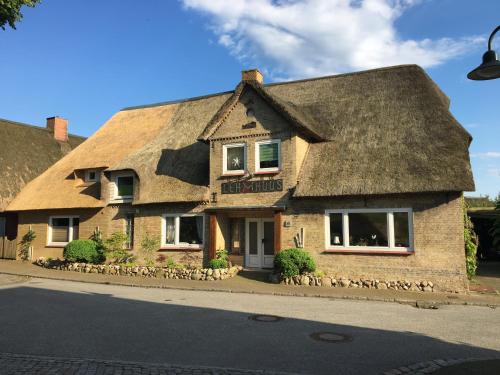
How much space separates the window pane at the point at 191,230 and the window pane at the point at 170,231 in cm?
44

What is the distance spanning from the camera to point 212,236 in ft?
62.0

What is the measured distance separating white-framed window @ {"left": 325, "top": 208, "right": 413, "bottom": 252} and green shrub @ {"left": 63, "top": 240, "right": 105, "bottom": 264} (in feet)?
38.0

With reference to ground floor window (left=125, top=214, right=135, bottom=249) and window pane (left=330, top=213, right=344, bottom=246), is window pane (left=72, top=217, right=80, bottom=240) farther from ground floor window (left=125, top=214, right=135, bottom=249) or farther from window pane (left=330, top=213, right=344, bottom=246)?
window pane (left=330, top=213, right=344, bottom=246)

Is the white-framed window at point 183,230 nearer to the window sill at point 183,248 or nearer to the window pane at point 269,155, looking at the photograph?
the window sill at point 183,248

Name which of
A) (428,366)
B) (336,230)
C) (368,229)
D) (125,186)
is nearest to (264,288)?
(336,230)

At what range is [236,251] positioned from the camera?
19922mm

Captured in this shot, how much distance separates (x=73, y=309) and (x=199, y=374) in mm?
6438

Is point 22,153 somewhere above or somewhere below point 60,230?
above

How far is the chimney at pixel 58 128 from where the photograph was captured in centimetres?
3578

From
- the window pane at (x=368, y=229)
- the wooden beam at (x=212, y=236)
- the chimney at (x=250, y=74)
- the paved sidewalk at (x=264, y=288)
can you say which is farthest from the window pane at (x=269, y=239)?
the chimney at (x=250, y=74)

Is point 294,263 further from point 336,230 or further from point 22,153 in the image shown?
point 22,153

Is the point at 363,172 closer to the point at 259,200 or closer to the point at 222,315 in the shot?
the point at 259,200

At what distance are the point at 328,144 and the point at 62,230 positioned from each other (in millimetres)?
15665

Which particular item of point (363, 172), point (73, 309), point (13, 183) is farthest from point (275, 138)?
point (13, 183)
